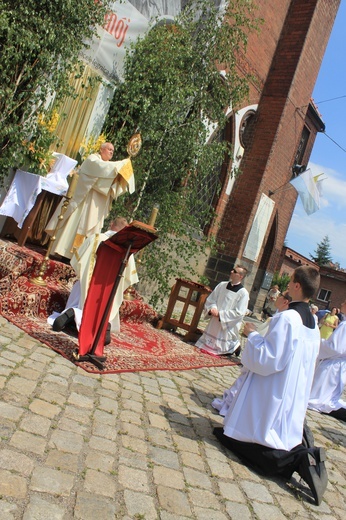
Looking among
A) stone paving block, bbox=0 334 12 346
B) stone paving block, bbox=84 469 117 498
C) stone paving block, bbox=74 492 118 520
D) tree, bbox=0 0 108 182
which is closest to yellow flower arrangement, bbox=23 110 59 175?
tree, bbox=0 0 108 182

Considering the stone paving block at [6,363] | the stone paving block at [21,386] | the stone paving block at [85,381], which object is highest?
the stone paving block at [6,363]

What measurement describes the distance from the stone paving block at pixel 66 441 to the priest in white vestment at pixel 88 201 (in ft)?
13.8

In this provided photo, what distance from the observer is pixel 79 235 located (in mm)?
7445

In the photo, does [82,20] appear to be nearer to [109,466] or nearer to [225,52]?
[225,52]

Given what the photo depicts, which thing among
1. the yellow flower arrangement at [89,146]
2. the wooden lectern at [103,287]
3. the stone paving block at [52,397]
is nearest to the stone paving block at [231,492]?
the stone paving block at [52,397]

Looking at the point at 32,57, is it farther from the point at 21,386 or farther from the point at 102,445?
the point at 102,445

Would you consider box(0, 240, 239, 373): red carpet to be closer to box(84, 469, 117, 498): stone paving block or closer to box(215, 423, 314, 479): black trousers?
box(215, 423, 314, 479): black trousers

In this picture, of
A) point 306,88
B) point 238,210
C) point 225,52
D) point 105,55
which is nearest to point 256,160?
point 238,210

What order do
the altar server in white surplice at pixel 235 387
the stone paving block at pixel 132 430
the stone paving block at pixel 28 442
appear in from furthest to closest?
the altar server in white surplice at pixel 235 387 → the stone paving block at pixel 132 430 → the stone paving block at pixel 28 442

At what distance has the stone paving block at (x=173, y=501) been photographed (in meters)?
2.92

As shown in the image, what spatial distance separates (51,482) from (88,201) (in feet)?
17.0

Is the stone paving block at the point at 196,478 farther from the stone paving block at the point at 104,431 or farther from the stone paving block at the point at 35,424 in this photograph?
the stone paving block at the point at 35,424

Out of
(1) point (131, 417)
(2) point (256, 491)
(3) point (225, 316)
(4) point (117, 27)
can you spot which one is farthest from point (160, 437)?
(4) point (117, 27)

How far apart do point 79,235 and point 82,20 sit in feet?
10.4
